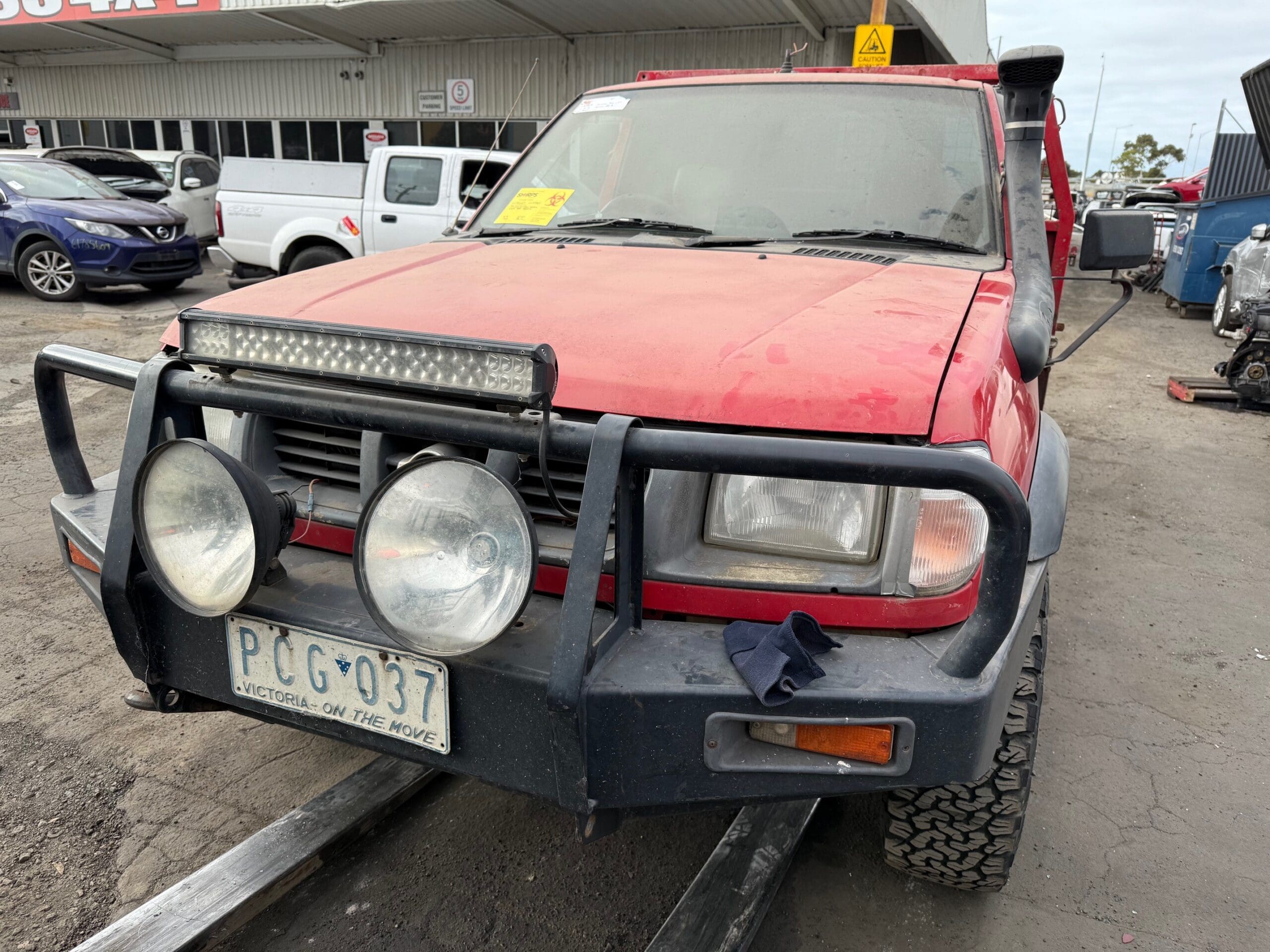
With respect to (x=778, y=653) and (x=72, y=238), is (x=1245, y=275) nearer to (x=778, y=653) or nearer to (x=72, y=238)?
(x=778, y=653)

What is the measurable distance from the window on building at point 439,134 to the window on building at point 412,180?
28.3 ft

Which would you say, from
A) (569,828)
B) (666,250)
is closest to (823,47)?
(666,250)

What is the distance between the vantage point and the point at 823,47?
14609 millimetres

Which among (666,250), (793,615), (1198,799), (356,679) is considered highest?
(666,250)

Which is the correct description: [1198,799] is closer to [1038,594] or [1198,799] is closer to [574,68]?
[1038,594]

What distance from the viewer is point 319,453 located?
210 centimetres

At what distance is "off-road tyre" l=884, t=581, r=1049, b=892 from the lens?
1.95m

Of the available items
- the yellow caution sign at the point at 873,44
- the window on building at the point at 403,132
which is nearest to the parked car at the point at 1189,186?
the yellow caution sign at the point at 873,44

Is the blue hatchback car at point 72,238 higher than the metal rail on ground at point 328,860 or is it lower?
higher

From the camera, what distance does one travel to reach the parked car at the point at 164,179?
13211 millimetres

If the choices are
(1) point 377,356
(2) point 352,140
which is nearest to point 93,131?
(2) point 352,140

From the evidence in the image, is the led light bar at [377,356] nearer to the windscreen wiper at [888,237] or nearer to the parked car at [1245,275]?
the windscreen wiper at [888,237]

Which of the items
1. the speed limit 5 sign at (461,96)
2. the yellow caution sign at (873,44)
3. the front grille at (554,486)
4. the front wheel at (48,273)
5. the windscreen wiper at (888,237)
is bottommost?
the front wheel at (48,273)

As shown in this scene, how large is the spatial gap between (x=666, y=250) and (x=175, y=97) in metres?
22.5
